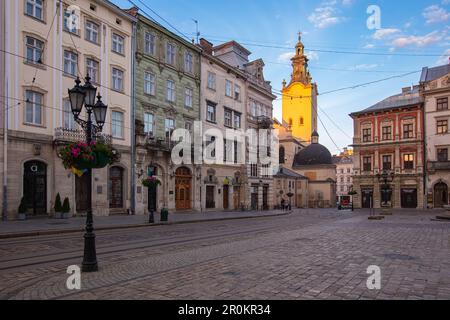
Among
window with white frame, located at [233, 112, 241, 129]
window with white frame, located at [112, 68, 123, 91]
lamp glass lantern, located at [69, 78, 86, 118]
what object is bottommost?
lamp glass lantern, located at [69, 78, 86, 118]

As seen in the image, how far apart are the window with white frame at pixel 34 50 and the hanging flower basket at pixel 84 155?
1612cm

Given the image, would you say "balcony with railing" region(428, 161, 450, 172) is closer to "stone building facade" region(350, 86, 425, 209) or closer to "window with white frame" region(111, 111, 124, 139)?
"stone building facade" region(350, 86, 425, 209)

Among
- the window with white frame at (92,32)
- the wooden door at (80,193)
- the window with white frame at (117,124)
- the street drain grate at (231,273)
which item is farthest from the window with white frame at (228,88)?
the street drain grate at (231,273)

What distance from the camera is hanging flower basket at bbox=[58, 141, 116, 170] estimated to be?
8.00 meters

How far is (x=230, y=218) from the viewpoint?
26.6 meters

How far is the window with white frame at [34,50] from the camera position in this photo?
21.4 meters

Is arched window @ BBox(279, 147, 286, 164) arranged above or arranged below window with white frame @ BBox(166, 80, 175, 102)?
below

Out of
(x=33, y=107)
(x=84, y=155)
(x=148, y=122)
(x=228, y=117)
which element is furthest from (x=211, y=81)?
(x=84, y=155)

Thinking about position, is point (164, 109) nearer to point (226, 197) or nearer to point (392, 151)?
point (226, 197)

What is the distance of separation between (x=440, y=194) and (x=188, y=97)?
34628 millimetres

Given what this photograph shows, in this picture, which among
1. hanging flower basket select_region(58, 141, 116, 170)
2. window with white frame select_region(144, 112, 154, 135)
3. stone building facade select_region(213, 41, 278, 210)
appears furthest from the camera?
stone building facade select_region(213, 41, 278, 210)

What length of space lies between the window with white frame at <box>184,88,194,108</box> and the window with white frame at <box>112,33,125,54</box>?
7.36m

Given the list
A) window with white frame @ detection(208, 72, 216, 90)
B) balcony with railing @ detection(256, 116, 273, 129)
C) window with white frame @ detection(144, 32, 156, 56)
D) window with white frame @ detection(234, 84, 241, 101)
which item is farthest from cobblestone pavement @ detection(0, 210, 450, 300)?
balcony with railing @ detection(256, 116, 273, 129)
